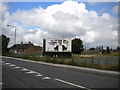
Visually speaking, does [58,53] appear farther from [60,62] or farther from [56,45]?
[60,62]

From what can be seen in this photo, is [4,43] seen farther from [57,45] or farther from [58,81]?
[58,81]

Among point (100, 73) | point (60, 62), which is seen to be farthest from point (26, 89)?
point (60, 62)

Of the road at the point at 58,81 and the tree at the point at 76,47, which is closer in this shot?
the road at the point at 58,81

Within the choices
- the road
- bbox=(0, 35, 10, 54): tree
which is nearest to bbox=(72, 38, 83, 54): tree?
bbox=(0, 35, 10, 54): tree

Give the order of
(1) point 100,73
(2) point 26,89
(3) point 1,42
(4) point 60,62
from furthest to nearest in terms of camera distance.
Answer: (3) point 1,42, (4) point 60,62, (1) point 100,73, (2) point 26,89

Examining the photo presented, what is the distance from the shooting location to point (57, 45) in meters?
58.5

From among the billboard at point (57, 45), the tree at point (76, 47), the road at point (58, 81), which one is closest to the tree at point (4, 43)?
the tree at point (76, 47)

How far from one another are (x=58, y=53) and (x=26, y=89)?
4854cm

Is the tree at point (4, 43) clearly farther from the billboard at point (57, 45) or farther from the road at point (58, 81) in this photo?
the road at point (58, 81)

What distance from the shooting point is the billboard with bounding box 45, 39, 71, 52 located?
191 feet

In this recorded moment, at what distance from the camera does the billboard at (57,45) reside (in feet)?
191

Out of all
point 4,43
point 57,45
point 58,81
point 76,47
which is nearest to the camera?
point 58,81

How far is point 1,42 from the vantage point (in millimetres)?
97875

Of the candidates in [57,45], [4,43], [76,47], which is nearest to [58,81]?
[57,45]
